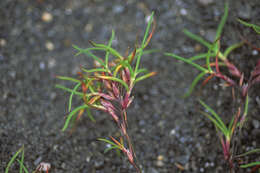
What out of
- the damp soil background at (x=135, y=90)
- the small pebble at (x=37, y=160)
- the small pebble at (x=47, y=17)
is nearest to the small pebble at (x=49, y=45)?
the damp soil background at (x=135, y=90)

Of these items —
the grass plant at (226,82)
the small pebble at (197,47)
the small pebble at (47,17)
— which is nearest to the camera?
the grass plant at (226,82)

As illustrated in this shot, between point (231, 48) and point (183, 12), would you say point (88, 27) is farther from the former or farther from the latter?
point (231, 48)

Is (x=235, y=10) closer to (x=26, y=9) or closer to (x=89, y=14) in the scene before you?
(x=89, y=14)

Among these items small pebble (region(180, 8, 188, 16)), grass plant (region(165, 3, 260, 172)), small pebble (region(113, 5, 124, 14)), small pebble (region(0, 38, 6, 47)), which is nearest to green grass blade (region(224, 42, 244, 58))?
grass plant (region(165, 3, 260, 172))

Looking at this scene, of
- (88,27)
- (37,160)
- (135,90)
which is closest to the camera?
(37,160)

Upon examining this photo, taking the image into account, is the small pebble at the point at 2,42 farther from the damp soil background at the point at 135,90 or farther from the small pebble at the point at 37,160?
the small pebble at the point at 37,160

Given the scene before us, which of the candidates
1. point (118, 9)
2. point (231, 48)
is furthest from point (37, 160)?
point (231, 48)

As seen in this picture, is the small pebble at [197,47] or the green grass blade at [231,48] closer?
the green grass blade at [231,48]

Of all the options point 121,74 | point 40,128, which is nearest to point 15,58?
point 40,128
